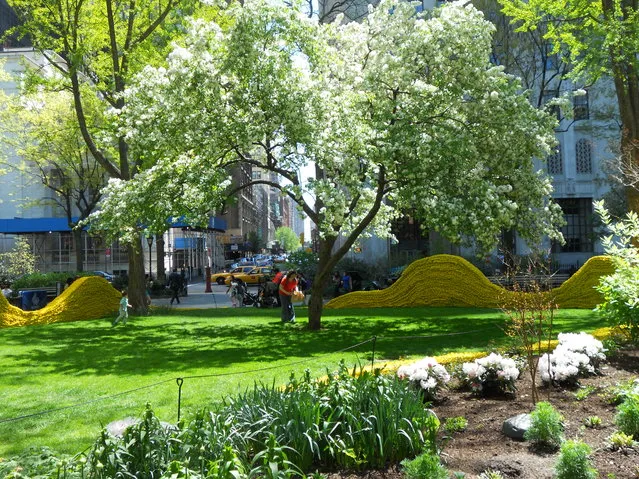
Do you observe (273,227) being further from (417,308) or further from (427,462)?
(427,462)

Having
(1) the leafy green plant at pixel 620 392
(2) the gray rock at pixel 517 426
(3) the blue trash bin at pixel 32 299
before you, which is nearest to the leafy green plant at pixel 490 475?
(2) the gray rock at pixel 517 426

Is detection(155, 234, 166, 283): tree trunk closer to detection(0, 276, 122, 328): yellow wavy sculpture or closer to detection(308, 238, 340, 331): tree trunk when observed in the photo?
detection(0, 276, 122, 328): yellow wavy sculpture

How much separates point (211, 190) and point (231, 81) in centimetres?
273

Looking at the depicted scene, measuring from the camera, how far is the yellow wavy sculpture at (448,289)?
2113 centimetres

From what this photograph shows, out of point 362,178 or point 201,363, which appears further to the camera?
point 362,178

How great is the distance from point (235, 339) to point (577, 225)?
3431 centimetres

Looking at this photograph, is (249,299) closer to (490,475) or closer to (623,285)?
(623,285)

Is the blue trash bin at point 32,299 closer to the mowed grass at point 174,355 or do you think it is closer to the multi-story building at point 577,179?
the mowed grass at point 174,355

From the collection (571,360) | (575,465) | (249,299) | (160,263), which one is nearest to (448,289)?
(249,299)

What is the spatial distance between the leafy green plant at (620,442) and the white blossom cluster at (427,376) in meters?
1.98

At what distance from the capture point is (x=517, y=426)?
5.48m

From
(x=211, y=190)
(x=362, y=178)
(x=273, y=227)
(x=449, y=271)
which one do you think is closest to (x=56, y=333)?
(x=211, y=190)

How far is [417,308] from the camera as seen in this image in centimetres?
2191

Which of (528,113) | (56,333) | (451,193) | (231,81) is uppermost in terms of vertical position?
(231,81)
